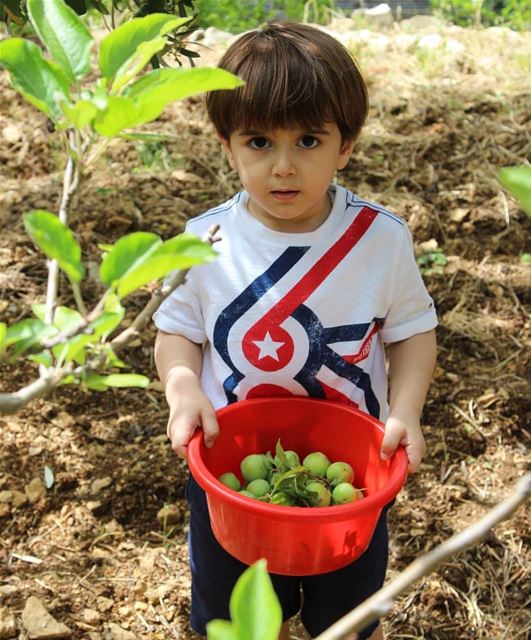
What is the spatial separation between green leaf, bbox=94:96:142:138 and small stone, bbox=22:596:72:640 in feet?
4.59

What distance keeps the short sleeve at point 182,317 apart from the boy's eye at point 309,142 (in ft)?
1.08

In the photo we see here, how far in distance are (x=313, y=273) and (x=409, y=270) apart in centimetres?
18

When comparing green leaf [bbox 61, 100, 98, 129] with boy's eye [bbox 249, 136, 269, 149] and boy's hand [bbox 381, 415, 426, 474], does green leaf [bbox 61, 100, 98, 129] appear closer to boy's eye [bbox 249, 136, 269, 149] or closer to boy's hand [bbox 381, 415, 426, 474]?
boy's eye [bbox 249, 136, 269, 149]

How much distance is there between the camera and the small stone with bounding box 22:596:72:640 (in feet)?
5.74

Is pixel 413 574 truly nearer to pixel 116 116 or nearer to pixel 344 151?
pixel 116 116

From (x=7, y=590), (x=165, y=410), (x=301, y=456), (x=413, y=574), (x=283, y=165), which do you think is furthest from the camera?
(x=165, y=410)

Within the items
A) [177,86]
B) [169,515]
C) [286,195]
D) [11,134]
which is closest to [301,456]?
[286,195]

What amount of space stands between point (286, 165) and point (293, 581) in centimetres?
78

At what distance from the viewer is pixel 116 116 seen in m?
0.62

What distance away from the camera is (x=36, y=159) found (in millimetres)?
3123

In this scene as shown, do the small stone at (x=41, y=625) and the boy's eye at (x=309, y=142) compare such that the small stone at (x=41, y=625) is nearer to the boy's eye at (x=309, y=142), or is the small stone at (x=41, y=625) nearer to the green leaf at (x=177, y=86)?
the boy's eye at (x=309, y=142)

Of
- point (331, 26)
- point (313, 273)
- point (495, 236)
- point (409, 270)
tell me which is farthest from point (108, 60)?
point (331, 26)

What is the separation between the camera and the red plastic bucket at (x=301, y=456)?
1.23 metres

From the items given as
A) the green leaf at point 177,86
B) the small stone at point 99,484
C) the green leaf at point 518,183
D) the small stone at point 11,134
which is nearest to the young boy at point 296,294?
the small stone at point 99,484
